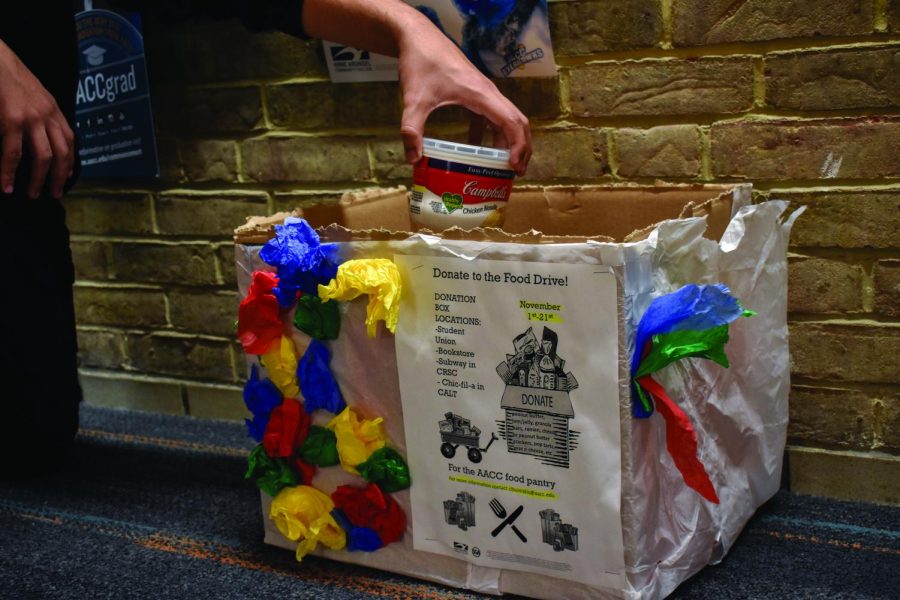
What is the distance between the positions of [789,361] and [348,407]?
1.87 feet

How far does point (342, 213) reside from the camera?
113 centimetres

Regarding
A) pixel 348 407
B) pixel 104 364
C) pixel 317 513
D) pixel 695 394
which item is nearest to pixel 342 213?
pixel 348 407

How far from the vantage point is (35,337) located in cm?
134

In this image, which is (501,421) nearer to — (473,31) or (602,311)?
(602,311)

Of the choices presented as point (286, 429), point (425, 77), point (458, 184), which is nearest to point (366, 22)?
point (425, 77)

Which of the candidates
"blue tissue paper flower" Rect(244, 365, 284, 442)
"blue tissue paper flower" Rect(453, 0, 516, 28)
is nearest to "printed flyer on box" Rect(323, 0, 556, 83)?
"blue tissue paper flower" Rect(453, 0, 516, 28)

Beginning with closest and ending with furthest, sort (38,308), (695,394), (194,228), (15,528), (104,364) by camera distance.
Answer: (695,394) < (15,528) < (38,308) < (194,228) < (104,364)

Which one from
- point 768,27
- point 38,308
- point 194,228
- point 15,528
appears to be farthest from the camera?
point 194,228

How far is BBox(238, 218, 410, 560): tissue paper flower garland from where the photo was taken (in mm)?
952

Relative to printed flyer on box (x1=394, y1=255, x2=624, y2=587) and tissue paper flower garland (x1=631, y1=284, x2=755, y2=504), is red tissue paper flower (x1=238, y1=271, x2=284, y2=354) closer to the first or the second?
printed flyer on box (x1=394, y1=255, x2=624, y2=587)

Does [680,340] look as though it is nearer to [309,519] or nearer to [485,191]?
[485,191]

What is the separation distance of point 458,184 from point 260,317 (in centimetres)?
26

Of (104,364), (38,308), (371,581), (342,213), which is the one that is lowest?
(371,581)

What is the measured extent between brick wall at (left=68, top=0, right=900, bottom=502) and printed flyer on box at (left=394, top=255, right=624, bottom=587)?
44 centimetres
